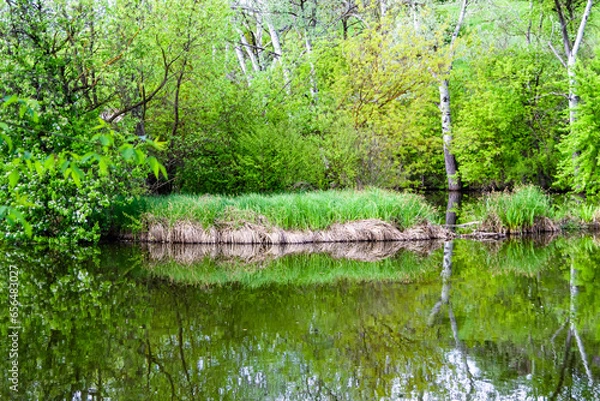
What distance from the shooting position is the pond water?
16.0 feet

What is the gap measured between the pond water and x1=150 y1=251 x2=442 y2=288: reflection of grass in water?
3 cm

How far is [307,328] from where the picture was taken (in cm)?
650

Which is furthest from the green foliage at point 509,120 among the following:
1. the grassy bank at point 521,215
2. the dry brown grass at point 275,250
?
the dry brown grass at point 275,250

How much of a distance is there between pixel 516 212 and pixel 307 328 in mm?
9061

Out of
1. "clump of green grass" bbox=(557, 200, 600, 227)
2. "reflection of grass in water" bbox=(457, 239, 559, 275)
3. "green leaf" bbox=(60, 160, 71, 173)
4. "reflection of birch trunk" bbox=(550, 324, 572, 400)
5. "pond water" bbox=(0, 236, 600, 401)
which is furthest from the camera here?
"clump of green grass" bbox=(557, 200, 600, 227)

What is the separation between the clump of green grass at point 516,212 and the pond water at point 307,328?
290 cm

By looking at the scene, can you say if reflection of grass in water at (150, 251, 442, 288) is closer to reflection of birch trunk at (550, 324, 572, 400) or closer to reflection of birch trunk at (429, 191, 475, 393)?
reflection of birch trunk at (429, 191, 475, 393)

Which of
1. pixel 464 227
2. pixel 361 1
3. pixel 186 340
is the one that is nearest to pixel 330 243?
pixel 464 227

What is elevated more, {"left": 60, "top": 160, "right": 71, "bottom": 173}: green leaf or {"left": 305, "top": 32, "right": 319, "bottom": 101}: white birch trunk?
{"left": 60, "top": 160, "right": 71, "bottom": 173}: green leaf

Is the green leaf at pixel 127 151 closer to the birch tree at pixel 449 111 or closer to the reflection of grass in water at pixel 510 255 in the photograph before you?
the reflection of grass in water at pixel 510 255

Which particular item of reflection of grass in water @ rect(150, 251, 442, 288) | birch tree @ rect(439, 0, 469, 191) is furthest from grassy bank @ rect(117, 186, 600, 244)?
birch tree @ rect(439, 0, 469, 191)

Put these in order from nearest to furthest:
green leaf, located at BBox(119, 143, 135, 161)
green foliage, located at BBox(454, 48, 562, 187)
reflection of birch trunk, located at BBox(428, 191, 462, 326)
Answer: green leaf, located at BBox(119, 143, 135, 161)
reflection of birch trunk, located at BBox(428, 191, 462, 326)
green foliage, located at BBox(454, 48, 562, 187)

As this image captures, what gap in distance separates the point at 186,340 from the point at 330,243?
7351mm

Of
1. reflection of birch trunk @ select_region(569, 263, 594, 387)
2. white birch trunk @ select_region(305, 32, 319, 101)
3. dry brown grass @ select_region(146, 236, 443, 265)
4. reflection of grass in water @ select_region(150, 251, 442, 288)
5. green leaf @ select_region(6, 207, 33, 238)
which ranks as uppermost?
green leaf @ select_region(6, 207, 33, 238)
